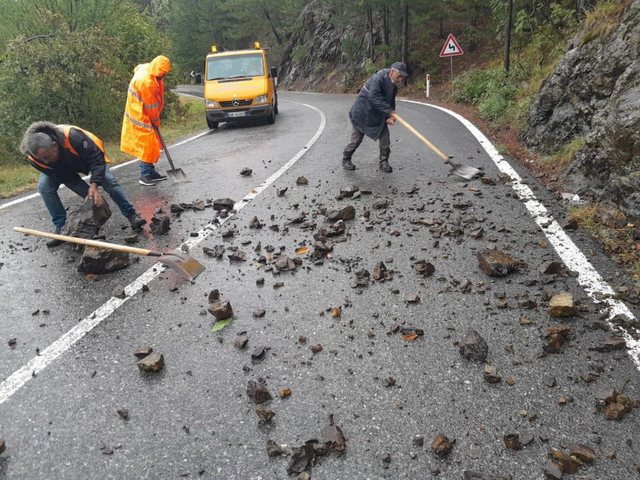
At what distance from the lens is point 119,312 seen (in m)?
3.41

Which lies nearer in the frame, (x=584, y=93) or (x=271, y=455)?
(x=271, y=455)

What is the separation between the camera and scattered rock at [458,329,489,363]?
260 centimetres

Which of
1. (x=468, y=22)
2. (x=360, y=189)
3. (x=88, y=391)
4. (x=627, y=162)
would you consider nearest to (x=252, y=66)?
(x=360, y=189)

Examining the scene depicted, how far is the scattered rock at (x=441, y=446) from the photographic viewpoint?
2023 millimetres

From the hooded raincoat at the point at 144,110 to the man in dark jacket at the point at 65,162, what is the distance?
1709 mm

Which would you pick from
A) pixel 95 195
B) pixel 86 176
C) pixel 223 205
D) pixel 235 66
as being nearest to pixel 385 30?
pixel 235 66

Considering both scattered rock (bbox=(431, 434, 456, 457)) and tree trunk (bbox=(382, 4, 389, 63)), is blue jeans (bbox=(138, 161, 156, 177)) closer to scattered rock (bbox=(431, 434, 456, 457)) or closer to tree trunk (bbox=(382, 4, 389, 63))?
scattered rock (bbox=(431, 434, 456, 457))

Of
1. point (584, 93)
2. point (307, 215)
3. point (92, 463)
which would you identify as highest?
point (584, 93)

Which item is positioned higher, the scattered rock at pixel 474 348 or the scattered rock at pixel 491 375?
the scattered rock at pixel 474 348

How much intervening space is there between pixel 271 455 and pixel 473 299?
1892mm

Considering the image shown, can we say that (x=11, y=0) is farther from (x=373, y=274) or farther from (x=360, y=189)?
(x=373, y=274)

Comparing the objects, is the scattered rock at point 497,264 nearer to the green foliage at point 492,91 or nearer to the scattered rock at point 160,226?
the scattered rock at point 160,226

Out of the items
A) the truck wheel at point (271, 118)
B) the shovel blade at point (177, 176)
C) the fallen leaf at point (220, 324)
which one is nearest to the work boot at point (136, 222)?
the shovel blade at point (177, 176)

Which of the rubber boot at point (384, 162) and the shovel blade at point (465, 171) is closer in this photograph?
the shovel blade at point (465, 171)
